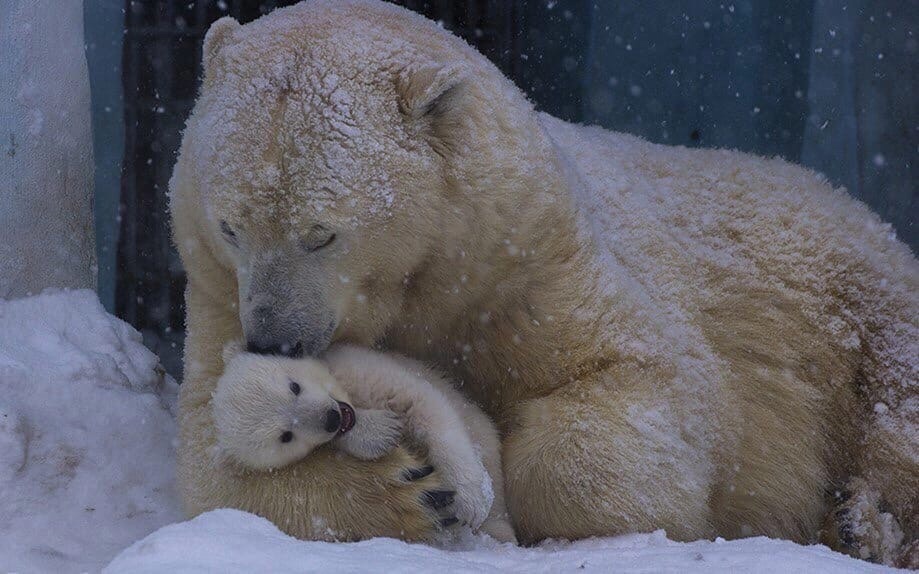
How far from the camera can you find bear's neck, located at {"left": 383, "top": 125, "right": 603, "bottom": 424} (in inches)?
111

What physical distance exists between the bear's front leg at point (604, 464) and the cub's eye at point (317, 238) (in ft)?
2.50

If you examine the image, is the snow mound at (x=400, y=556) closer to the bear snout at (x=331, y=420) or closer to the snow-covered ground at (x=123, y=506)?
the snow-covered ground at (x=123, y=506)

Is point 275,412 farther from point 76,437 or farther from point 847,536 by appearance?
point 847,536

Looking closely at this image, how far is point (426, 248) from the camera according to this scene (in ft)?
9.07

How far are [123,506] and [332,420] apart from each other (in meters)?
1.04

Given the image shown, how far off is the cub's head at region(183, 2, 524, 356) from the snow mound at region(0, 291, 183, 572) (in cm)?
85

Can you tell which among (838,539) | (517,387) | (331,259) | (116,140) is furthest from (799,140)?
(116,140)

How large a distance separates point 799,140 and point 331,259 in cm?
309

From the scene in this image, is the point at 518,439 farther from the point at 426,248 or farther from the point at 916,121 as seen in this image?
the point at 916,121

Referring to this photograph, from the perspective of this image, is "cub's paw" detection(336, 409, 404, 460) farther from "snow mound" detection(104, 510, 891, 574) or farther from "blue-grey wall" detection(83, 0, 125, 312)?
"blue-grey wall" detection(83, 0, 125, 312)

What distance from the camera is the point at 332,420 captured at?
2473 millimetres

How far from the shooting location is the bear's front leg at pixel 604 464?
110 inches

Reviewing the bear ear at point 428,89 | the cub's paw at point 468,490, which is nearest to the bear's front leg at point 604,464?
the cub's paw at point 468,490

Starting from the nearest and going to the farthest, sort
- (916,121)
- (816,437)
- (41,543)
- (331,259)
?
1. (331,259)
2. (41,543)
3. (816,437)
4. (916,121)
